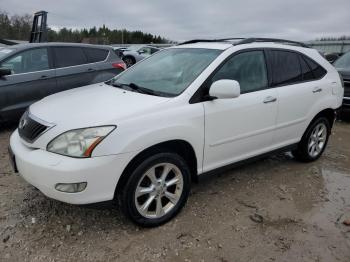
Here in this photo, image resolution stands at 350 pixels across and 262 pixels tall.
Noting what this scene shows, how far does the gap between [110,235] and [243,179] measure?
1940 millimetres

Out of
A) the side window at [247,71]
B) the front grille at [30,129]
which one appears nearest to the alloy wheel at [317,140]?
the side window at [247,71]

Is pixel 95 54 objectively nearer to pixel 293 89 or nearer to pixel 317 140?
pixel 293 89

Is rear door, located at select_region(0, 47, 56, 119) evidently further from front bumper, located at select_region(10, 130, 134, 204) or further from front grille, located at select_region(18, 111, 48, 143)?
front bumper, located at select_region(10, 130, 134, 204)

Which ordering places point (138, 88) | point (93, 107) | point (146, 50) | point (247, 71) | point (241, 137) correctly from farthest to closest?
point (146, 50), point (247, 71), point (241, 137), point (138, 88), point (93, 107)

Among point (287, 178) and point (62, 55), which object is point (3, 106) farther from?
point (287, 178)

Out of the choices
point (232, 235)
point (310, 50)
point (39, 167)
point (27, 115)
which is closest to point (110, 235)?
point (39, 167)

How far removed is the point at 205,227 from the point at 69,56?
465 cm

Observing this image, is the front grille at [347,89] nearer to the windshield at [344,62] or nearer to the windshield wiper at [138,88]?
the windshield at [344,62]

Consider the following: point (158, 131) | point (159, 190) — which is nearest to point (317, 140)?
point (159, 190)

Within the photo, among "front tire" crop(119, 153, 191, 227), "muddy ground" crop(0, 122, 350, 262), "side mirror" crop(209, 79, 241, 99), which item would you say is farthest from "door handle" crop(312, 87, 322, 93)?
"front tire" crop(119, 153, 191, 227)

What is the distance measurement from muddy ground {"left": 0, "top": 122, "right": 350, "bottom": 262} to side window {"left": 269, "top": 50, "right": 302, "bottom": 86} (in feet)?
4.14

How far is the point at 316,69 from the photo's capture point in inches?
181

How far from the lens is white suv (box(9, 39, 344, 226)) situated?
2.70m

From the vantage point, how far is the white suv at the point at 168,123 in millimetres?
2695
